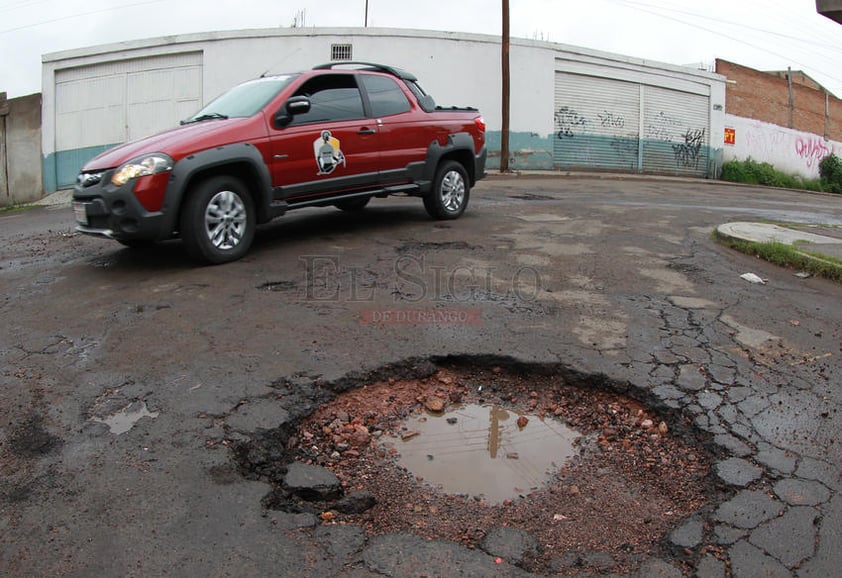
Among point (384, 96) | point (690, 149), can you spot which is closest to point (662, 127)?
point (690, 149)

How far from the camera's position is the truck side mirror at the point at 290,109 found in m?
7.06

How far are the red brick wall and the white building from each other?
284 inches

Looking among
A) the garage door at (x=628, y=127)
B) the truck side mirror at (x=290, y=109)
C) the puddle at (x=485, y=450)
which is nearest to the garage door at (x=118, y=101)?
the garage door at (x=628, y=127)

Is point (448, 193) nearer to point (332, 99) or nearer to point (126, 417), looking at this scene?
point (332, 99)

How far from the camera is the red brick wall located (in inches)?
1173

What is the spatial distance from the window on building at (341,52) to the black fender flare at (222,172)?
590 inches

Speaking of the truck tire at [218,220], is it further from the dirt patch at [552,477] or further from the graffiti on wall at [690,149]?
the graffiti on wall at [690,149]

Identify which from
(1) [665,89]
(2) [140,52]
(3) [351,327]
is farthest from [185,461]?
(1) [665,89]

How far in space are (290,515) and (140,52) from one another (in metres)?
20.6

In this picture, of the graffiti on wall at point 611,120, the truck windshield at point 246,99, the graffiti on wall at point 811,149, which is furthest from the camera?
the graffiti on wall at point 811,149

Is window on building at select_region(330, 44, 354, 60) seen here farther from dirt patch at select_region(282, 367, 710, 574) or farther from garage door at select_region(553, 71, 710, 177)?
dirt patch at select_region(282, 367, 710, 574)

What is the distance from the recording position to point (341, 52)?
20875mm

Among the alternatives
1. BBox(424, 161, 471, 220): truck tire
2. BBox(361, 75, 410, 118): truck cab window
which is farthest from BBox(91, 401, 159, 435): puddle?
BBox(424, 161, 471, 220): truck tire

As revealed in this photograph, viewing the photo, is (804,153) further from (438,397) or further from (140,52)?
(438,397)
